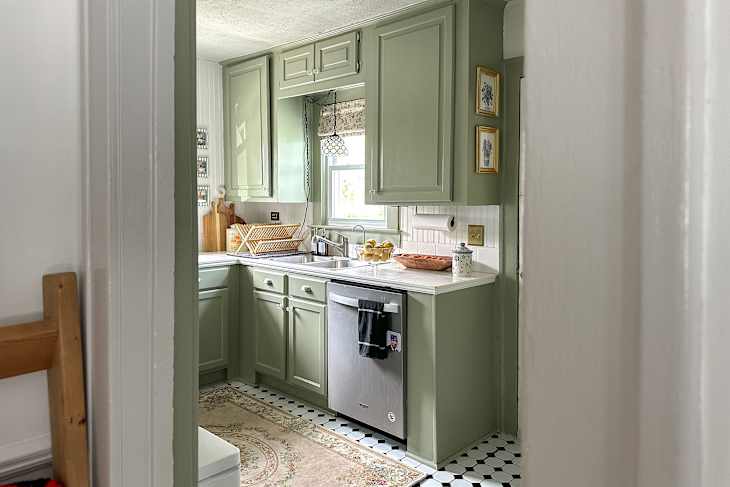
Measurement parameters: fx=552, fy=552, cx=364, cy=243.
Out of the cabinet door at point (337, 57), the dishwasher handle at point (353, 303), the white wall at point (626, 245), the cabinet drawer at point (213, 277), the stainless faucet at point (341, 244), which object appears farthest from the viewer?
the stainless faucet at point (341, 244)

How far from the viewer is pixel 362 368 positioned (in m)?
3.21

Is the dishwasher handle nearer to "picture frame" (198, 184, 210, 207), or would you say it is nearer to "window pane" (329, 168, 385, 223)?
"window pane" (329, 168, 385, 223)

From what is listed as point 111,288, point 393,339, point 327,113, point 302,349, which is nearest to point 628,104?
point 111,288

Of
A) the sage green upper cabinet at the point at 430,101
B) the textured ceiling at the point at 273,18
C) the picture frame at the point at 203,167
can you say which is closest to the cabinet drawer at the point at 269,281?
the sage green upper cabinet at the point at 430,101

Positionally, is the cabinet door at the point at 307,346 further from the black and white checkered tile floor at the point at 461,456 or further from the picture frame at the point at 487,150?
→ the picture frame at the point at 487,150

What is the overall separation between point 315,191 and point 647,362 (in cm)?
430

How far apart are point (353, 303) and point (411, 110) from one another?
119 cm

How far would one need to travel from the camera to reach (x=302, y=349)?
369 cm

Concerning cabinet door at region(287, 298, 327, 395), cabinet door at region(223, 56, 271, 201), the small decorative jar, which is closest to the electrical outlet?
the small decorative jar

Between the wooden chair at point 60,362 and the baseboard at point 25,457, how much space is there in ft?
0.12

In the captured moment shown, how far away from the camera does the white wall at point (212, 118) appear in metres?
4.57

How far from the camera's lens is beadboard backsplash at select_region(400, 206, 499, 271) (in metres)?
3.32

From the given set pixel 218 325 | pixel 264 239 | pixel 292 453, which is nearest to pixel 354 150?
pixel 264 239

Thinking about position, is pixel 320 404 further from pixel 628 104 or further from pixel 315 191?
pixel 628 104
